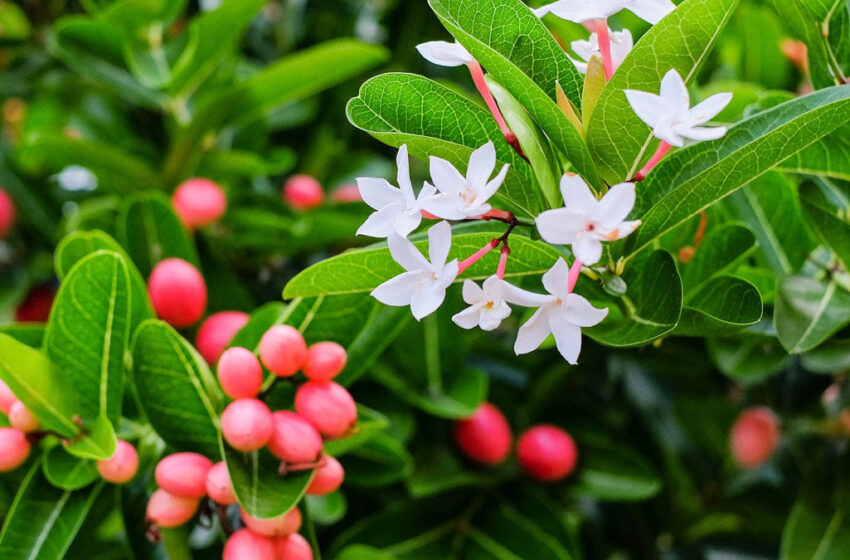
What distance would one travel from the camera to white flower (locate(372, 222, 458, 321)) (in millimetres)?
605

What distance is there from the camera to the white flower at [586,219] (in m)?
0.57

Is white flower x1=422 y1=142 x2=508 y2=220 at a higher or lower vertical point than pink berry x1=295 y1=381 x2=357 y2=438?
higher

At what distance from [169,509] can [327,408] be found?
0.18 meters

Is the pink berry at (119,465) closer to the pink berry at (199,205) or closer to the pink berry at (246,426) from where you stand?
the pink berry at (246,426)

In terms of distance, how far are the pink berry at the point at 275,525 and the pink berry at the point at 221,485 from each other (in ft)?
0.08

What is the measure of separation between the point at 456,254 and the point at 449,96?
0.12m

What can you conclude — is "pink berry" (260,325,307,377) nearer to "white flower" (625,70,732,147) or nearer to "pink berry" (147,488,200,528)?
"pink berry" (147,488,200,528)

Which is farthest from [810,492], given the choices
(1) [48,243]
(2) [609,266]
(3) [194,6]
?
(3) [194,6]

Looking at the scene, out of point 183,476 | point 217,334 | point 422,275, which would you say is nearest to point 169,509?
point 183,476

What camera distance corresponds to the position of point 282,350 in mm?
821

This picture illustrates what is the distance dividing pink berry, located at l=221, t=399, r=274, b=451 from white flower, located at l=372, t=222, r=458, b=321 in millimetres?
220

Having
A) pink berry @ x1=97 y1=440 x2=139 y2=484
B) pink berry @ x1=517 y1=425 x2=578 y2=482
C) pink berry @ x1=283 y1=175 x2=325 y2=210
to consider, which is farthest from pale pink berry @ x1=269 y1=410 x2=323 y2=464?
pink berry @ x1=283 y1=175 x2=325 y2=210

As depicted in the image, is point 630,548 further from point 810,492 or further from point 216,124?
point 216,124

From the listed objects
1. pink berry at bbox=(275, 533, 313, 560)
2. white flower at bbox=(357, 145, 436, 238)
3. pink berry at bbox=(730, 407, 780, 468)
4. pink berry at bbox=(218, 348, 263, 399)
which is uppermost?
white flower at bbox=(357, 145, 436, 238)
